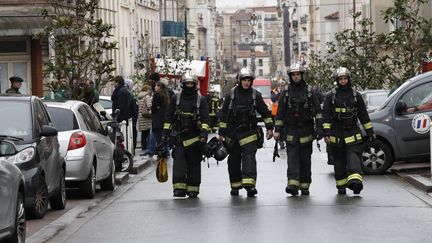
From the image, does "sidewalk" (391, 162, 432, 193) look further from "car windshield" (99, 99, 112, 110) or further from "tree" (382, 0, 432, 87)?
"car windshield" (99, 99, 112, 110)

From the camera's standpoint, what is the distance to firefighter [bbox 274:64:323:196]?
18188mm

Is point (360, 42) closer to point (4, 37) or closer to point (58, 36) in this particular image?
point (4, 37)

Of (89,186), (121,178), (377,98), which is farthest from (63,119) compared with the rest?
(377,98)

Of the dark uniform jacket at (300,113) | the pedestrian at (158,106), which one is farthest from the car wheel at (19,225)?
the pedestrian at (158,106)

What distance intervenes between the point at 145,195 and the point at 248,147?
206 cm

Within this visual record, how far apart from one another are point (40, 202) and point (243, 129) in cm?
369

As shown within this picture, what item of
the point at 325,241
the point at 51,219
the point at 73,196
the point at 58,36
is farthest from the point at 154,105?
the point at 325,241

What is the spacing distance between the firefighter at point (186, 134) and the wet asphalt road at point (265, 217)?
30 centimetres

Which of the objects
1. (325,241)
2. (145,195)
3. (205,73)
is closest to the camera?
(325,241)

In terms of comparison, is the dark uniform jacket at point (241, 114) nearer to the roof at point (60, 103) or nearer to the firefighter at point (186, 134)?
the firefighter at point (186, 134)

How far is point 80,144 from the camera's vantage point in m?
18.6

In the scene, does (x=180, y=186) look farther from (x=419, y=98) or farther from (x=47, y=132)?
(x=419, y=98)

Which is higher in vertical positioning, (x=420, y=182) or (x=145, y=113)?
(x=145, y=113)

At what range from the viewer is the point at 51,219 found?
16.2m
